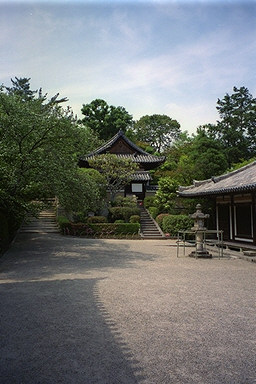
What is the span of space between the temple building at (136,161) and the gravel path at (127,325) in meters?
22.8

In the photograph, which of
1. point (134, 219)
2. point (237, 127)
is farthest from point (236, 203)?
point (237, 127)

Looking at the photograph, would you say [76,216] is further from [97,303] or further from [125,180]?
[97,303]

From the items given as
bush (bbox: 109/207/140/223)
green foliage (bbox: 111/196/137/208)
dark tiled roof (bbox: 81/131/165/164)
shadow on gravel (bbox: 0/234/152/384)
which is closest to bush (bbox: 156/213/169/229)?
bush (bbox: 109/207/140/223)

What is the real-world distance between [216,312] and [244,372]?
2265mm

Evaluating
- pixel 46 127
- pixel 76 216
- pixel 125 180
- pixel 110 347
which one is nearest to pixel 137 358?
pixel 110 347

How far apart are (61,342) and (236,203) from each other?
45.4ft

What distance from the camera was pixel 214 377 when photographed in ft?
11.5

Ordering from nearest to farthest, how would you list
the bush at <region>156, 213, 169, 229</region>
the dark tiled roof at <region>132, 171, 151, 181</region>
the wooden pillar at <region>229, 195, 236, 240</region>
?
the wooden pillar at <region>229, 195, 236, 240</region> → the bush at <region>156, 213, 169, 229</region> → the dark tiled roof at <region>132, 171, 151, 181</region>

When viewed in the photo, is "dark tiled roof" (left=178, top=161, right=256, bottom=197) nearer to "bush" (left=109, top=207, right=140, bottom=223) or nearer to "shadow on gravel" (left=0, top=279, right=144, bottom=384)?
"bush" (left=109, top=207, right=140, bottom=223)

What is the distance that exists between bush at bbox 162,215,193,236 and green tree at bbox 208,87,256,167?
20565 mm

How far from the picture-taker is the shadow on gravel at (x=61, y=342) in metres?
3.53

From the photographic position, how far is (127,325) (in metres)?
5.16

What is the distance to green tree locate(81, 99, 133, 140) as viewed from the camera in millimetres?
45312

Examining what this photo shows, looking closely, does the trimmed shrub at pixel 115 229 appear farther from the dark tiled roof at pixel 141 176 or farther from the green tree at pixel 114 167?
the dark tiled roof at pixel 141 176
